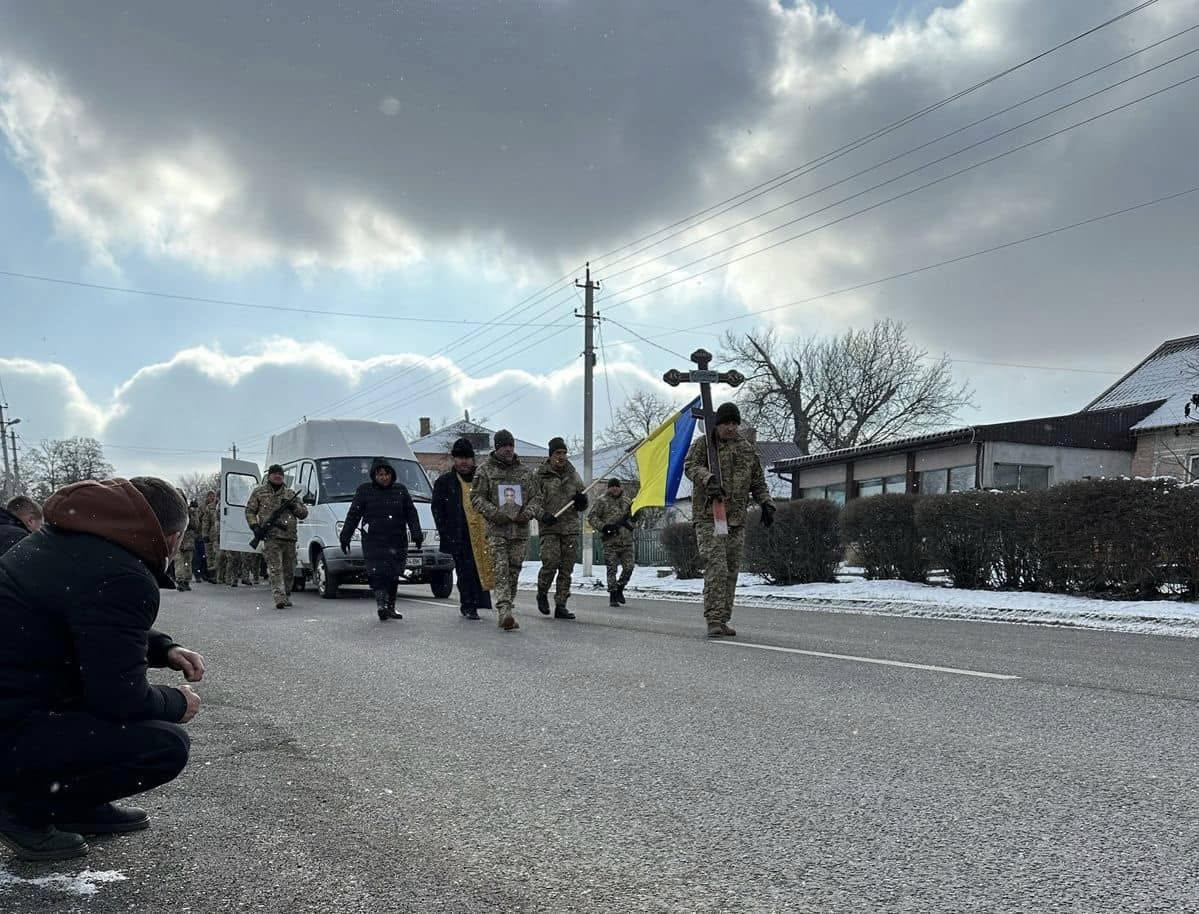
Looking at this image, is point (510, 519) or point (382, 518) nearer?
point (510, 519)

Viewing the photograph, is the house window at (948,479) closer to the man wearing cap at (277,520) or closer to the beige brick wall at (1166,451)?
the beige brick wall at (1166,451)

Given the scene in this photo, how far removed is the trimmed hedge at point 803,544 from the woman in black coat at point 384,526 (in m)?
7.60

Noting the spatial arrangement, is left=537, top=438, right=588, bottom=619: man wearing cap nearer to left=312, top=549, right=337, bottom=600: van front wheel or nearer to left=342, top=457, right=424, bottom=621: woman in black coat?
left=342, top=457, right=424, bottom=621: woman in black coat

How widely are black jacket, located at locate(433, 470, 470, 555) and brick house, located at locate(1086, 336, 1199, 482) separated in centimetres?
1998

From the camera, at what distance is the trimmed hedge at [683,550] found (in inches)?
822

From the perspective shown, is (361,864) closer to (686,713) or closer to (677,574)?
(686,713)

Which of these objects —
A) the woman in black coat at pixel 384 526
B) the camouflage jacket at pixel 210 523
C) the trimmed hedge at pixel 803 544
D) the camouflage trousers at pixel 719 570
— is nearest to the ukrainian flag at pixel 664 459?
the trimmed hedge at pixel 803 544

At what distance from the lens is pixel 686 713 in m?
5.14

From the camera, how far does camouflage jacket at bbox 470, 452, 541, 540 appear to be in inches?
413

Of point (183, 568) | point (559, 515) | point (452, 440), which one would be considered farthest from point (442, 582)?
point (452, 440)

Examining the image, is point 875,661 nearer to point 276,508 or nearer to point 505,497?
point 505,497

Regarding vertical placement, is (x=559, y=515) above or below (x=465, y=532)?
above

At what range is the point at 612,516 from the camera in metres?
15.2

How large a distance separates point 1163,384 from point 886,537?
69.4 ft
